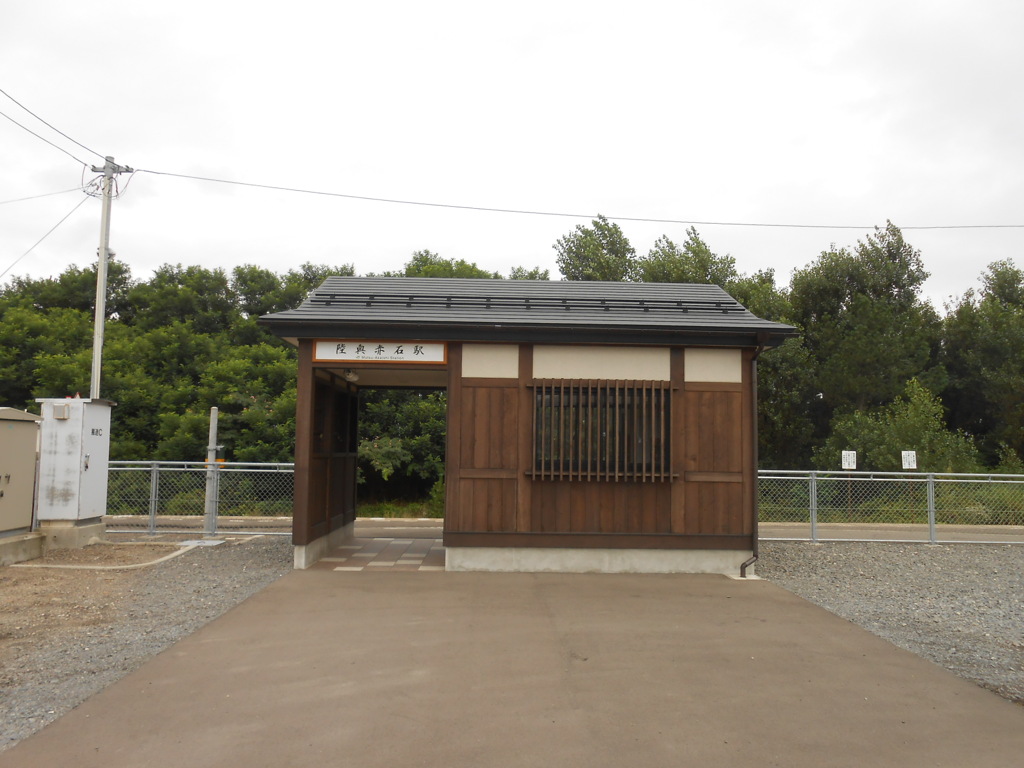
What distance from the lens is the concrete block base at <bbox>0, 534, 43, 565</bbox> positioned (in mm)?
9211

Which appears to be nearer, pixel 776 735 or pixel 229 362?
pixel 776 735

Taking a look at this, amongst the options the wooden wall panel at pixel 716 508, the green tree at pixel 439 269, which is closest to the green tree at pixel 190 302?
the green tree at pixel 439 269

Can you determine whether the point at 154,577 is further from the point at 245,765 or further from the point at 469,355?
the point at 245,765

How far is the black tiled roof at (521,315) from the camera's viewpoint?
8.70 meters

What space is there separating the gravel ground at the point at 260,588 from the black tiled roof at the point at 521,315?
2901 mm

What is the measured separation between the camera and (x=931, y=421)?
64.2 ft

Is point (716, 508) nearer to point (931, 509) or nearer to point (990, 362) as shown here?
point (931, 509)

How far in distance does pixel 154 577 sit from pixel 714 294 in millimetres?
7866

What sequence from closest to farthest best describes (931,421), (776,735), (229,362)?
(776,735) < (931,421) < (229,362)

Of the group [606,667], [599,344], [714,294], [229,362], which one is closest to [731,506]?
[599,344]

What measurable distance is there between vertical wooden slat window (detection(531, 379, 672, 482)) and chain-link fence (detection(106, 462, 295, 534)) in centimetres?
582

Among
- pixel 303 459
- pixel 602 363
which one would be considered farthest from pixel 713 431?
pixel 303 459

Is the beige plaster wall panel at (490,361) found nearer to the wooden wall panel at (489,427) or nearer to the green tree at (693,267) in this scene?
the wooden wall panel at (489,427)

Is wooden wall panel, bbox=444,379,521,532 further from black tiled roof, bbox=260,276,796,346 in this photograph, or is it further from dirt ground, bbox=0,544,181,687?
dirt ground, bbox=0,544,181,687
